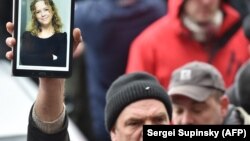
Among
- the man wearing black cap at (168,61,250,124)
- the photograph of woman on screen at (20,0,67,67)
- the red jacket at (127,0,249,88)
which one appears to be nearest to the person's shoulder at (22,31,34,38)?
the photograph of woman on screen at (20,0,67,67)

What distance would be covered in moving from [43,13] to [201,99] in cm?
159

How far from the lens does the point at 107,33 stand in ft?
16.8

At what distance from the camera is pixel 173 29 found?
493 centimetres

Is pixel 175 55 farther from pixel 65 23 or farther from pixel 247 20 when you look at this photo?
pixel 65 23

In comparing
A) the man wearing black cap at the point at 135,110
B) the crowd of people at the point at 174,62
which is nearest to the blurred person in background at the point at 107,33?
the crowd of people at the point at 174,62

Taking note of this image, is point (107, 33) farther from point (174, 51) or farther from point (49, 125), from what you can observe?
point (49, 125)

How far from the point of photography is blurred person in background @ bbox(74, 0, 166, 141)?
16.7 ft

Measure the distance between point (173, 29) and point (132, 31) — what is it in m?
0.29

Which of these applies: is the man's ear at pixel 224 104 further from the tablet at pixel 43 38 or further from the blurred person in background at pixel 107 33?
the tablet at pixel 43 38

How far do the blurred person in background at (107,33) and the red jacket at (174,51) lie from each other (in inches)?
5.7

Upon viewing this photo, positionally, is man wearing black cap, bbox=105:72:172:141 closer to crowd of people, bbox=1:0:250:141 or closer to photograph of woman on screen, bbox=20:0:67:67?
crowd of people, bbox=1:0:250:141

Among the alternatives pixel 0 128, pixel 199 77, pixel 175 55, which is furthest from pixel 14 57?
pixel 175 55

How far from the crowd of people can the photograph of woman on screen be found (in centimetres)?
94

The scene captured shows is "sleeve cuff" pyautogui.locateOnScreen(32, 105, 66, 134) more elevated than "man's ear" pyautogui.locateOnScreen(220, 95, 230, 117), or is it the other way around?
"sleeve cuff" pyautogui.locateOnScreen(32, 105, 66, 134)
